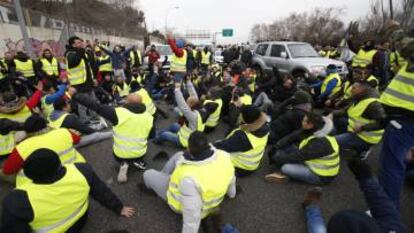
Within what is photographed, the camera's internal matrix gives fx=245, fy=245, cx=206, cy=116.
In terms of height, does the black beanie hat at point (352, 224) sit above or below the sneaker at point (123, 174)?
above

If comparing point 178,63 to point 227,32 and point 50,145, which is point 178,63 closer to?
point 50,145

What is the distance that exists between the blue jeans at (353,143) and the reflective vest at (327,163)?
0.95 m

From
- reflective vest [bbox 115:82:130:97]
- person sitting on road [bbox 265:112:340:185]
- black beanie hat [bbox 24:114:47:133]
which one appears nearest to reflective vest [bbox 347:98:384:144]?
person sitting on road [bbox 265:112:340:185]

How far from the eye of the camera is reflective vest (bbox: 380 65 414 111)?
2.45 metres

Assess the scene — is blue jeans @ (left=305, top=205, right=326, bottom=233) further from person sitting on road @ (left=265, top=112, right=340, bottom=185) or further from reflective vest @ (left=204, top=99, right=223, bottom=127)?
reflective vest @ (left=204, top=99, right=223, bottom=127)

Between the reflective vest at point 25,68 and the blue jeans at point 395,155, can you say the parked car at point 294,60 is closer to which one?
the blue jeans at point 395,155

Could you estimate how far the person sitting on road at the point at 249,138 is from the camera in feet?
10.5

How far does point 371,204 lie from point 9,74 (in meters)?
8.25

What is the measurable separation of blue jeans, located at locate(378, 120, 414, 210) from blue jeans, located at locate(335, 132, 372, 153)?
1.39 meters

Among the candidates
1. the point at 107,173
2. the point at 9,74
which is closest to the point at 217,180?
the point at 107,173

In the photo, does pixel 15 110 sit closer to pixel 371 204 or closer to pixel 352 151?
pixel 371 204

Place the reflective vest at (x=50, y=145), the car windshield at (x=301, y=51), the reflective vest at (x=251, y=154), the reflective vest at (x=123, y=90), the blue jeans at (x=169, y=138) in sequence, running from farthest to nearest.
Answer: the car windshield at (x=301, y=51) < the reflective vest at (x=123, y=90) < the blue jeans at (x=169, y=138) < the reflective vest at (x=251, y=154) < the reflective vest at (x=50, y=145)

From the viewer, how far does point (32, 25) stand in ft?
47.4

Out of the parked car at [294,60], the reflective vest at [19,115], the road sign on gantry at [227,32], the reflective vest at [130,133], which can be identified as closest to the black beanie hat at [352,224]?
the reflective vest at [130,133]
